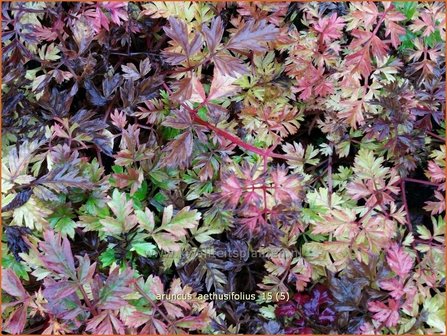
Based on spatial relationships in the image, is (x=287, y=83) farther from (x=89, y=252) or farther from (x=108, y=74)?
(x=89, y=252)

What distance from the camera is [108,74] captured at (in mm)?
1278

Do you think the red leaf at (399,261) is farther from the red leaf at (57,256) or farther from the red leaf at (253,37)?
the red leaf at (57,256)

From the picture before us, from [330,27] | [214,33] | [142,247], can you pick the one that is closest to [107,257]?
[142,247]

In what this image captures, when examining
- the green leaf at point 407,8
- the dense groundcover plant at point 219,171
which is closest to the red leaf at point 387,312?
the dense groundcover plant at point 219,171

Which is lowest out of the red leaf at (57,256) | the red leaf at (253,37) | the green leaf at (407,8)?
the red leaf at (57,256)

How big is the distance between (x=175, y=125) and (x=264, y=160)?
0.75ft

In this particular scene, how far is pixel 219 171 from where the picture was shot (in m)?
1.22

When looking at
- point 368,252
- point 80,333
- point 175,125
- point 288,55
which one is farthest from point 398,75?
point 80,333

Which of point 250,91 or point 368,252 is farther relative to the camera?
point 250,91

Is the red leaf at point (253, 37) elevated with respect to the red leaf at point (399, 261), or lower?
elevated

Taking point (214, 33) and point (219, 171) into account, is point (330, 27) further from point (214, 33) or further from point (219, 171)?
point (219, 171)

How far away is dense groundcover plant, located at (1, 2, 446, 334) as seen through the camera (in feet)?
3.69

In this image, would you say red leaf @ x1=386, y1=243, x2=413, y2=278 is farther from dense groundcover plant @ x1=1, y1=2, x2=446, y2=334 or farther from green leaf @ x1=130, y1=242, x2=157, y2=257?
green leaf @ x1=130, y1=242, x2=157, y2=257

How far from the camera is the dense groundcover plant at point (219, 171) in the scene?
1.12m
